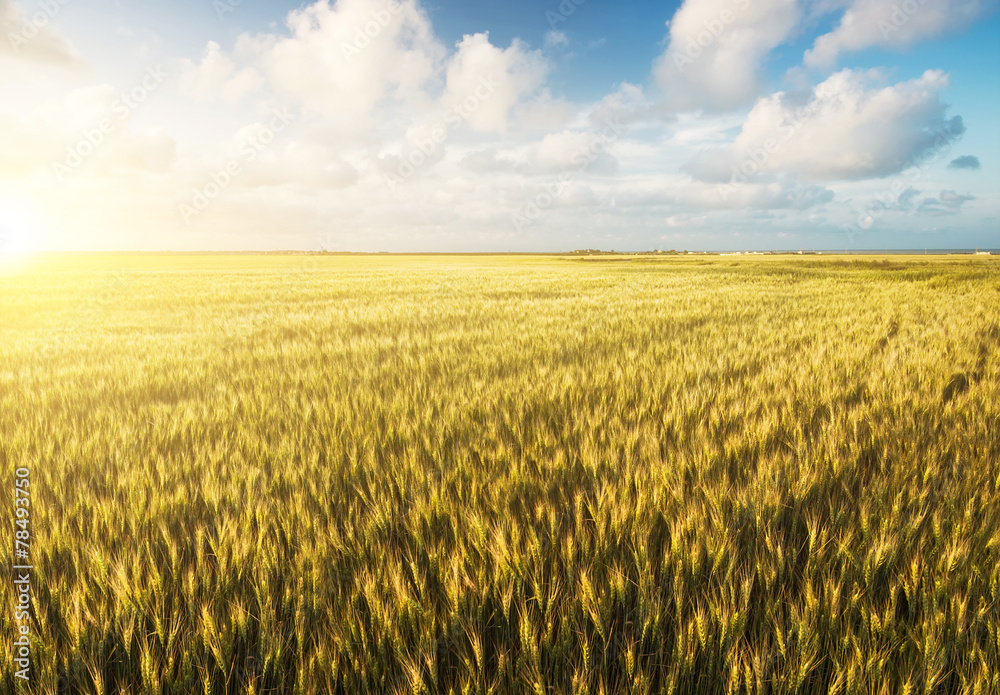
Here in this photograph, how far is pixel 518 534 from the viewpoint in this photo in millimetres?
1642

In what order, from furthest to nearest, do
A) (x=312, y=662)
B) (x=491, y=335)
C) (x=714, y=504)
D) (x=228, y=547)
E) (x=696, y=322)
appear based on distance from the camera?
(x=696, y=322) → (x=491, y=335) → (x=714, y=504) → (x=228, y=547) → (x=312, y=662)

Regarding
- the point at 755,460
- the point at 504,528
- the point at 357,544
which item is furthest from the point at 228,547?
the point at 755,460

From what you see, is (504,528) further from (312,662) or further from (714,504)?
(714,504)

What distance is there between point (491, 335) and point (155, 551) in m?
6.23

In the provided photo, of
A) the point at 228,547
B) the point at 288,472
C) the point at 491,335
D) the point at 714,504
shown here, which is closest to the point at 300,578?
the point at 228,547

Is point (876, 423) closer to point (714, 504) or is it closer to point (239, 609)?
point (714, 504)

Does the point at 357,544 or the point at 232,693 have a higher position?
the point at 357,544

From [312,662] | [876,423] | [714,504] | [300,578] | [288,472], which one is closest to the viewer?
[312,662]

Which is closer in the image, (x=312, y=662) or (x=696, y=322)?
(x=312, y=662)

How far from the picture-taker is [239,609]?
1349 mm

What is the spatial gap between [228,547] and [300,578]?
0.44 metres

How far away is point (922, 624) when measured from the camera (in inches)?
49.7

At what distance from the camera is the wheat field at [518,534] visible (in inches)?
49.5

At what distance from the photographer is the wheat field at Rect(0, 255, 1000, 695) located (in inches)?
49.5
